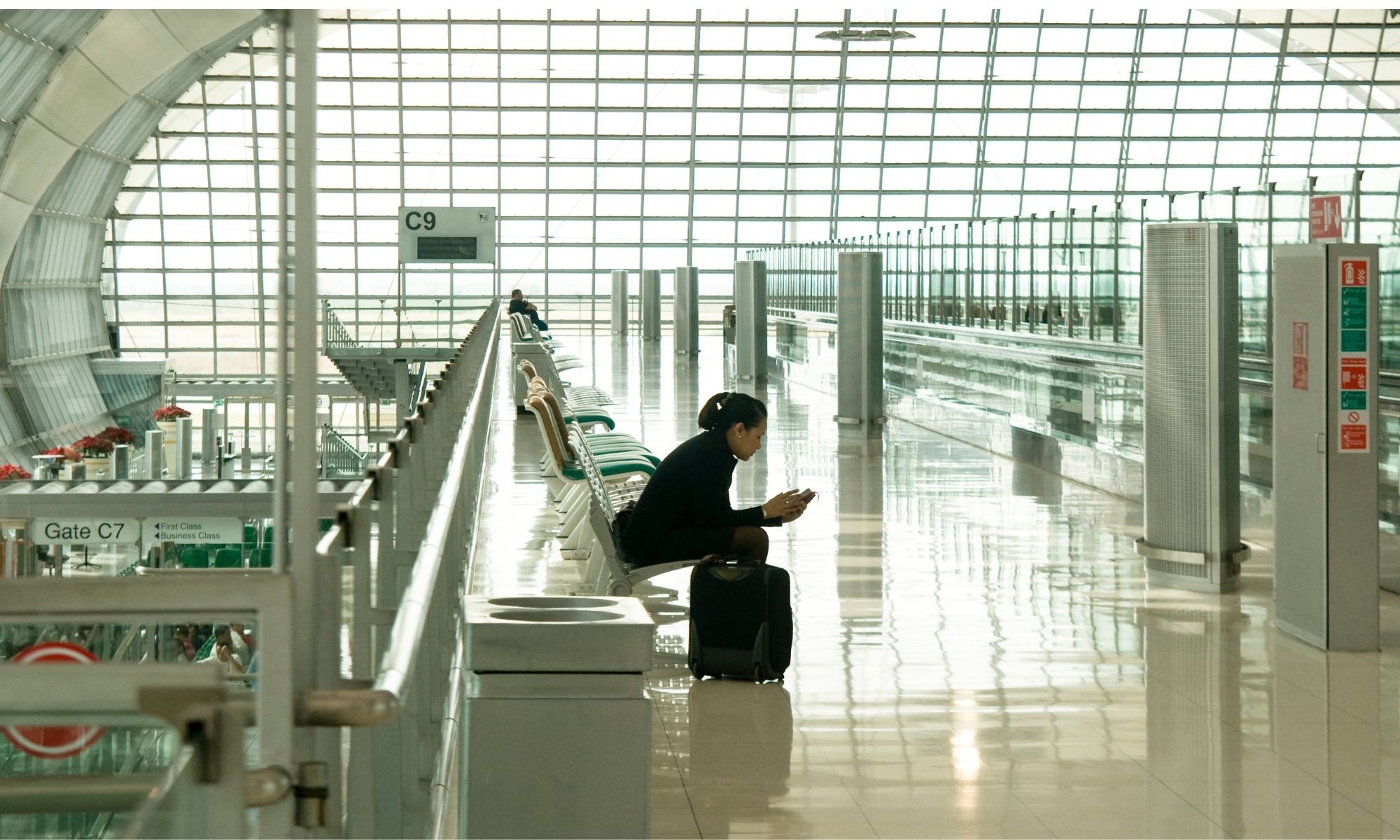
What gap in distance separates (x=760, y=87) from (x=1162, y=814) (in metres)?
39.5

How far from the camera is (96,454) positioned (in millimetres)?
37656

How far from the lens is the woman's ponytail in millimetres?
6602

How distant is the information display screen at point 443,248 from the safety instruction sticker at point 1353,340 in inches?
1038

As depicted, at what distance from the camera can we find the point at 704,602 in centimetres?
595

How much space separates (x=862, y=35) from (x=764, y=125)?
11564 mm

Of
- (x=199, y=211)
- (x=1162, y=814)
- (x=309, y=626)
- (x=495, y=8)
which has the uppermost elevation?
(x=495, y=8)

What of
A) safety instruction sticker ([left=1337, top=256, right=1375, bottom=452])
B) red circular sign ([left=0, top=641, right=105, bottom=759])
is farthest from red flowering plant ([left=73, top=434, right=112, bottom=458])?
red circular sign ([left=0, top=641, right=105, bottom=759])

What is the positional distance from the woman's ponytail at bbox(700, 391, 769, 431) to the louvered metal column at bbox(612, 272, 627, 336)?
1292 inches

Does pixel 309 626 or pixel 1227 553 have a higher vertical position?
pixel 309 626

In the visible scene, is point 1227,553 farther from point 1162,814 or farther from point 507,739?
point 507,739

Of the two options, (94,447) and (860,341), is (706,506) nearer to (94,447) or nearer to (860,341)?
(860,341)

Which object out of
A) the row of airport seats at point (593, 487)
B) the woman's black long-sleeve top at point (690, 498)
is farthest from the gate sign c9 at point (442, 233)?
the woman's black long-sleeve top at point (690, 498)

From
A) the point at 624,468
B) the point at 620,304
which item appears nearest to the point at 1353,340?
the point at 624,468

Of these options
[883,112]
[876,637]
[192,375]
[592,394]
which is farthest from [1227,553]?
[192,375]
